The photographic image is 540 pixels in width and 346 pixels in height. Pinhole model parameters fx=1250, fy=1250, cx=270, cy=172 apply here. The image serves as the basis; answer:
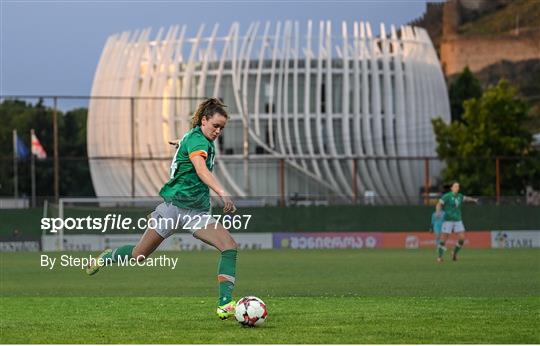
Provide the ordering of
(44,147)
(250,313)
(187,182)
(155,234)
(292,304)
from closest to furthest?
(250,313) → (187,182) → (155,234) → (292,304) → (44,147)

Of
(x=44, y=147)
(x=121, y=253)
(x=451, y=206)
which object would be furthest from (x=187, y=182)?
(x=44, y=147)

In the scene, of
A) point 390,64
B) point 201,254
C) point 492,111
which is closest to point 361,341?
point 201,254

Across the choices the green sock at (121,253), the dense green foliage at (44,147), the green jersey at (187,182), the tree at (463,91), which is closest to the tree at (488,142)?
the tree at (463,91)

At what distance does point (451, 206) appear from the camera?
32.7 meters

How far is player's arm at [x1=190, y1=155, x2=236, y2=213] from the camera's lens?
12.4 metres

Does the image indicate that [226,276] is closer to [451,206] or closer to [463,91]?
[451,206]

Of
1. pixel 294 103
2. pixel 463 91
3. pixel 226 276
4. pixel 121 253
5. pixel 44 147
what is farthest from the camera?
pixel 463 91

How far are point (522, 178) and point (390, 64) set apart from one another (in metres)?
20.3

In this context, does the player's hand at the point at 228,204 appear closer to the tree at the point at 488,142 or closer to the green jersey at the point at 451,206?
the green jersey at the point at 451,206

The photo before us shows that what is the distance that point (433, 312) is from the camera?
47.9 feet

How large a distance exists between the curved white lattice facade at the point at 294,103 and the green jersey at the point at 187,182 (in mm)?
63776

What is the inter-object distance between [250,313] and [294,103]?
68.2m

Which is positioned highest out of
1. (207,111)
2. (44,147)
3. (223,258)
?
(44,147)

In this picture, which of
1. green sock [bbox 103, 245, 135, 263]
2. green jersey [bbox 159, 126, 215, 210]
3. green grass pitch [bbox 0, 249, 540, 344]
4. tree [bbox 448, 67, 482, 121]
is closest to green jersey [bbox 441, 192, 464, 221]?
green grass pitch [bbox 0, 249, 540, 344]
